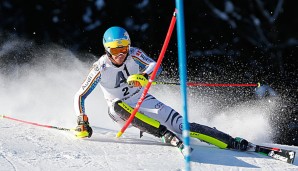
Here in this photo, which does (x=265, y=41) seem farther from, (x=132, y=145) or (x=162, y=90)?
(x=132, y=145)

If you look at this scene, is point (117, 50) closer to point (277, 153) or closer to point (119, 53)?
point (119, 53)

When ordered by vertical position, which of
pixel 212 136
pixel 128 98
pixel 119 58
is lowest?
pixel 212 136

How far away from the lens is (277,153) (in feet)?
13.1

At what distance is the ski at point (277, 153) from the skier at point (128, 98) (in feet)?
0.32

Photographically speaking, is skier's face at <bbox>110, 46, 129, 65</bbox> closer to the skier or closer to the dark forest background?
the skier

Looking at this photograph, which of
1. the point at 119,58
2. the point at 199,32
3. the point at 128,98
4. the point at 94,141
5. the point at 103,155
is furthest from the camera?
the point at 199,32

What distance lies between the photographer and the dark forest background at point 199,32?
1411 cm

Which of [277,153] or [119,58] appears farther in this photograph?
[119,58]

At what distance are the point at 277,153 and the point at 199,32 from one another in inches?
479

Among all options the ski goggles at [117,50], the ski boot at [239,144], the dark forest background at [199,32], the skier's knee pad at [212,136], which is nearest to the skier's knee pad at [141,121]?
the skier's knee pad at [212,136]

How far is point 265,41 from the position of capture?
16.5 metres

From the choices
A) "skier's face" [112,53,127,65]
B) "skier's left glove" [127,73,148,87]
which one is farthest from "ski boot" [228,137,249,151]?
"skier's face" [112,53,127,65]

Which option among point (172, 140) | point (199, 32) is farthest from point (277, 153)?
point (199, 32)

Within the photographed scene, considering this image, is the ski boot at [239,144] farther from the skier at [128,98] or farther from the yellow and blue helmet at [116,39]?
the yellow and blue helmet at [116,39]
